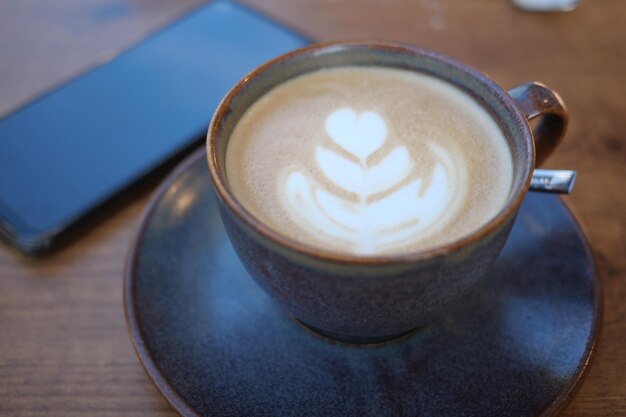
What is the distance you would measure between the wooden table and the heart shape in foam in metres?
0.37

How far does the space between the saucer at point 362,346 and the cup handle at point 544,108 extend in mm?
136

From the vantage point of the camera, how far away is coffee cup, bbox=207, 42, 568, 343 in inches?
23.8

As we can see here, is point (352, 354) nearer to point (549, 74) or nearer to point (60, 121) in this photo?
point (60, 121)

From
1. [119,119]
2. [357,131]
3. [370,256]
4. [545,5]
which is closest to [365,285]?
[370,256]

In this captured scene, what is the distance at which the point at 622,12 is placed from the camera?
1398mm

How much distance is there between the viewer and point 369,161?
2.60 feet

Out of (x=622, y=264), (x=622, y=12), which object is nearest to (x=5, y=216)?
(x=622, y=264)

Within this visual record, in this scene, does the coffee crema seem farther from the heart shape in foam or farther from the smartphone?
the smartphone

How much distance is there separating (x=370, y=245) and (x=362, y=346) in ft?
0.54

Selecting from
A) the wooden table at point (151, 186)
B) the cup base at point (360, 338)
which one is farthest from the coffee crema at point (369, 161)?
the wooden table at point (151, 186)

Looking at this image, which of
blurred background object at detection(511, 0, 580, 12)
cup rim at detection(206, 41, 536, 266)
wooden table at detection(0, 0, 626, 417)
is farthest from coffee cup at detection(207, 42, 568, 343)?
blurred background object at detection(511, 0, 580, 12)

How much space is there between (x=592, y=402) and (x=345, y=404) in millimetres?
313

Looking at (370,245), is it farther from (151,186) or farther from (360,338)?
(151,186)

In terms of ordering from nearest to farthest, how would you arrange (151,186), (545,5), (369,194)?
1. (369,194)
2. (151,186)
3. (545,5)
